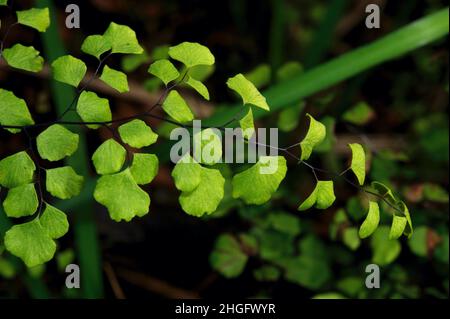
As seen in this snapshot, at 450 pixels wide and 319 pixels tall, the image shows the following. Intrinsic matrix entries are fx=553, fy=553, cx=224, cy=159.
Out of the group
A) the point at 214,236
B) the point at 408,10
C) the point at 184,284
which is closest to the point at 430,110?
the point at 408,10

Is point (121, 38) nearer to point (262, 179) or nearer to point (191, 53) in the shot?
point (191, 53)

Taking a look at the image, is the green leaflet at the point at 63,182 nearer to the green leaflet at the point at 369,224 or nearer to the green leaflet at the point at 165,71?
the green leaflet at the point at 165,71

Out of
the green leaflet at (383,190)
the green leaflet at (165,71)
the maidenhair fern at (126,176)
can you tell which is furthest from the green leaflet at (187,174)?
the green leaflet at (383,190)

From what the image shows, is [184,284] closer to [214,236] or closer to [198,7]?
[214,236]

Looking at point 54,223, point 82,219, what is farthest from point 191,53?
point 82,219
